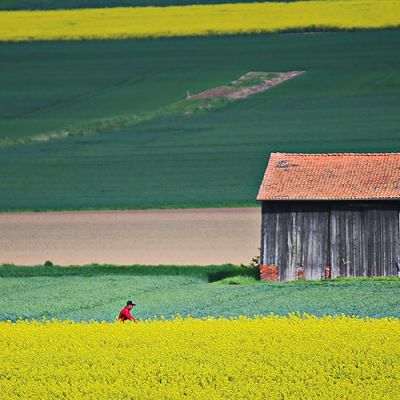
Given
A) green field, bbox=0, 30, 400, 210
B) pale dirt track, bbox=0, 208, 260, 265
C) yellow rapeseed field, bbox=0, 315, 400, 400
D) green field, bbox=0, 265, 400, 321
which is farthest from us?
green field, bbox=0, 30, 400, 210

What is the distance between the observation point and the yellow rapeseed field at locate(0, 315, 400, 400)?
2195 centimetres

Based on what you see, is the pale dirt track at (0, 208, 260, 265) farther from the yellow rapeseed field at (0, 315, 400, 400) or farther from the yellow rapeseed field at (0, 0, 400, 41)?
the yellow rapeseed field at (0, 315, 400, 400)

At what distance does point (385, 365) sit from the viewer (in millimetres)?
22656

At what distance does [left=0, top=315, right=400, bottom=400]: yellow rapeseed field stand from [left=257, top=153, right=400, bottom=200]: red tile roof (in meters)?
12.8

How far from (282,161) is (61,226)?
8.59 metres

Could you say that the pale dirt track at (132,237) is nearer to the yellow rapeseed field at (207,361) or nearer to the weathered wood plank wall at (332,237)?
the weathered wood plank wall at (332,237)

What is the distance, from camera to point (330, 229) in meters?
38.5

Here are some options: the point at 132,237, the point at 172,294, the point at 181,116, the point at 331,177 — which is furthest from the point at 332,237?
the point at 181,116

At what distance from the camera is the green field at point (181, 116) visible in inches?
1988

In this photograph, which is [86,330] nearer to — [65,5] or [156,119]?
[156,119]

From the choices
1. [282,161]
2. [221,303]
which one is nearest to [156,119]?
[282,161]

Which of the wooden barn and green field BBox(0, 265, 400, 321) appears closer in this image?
green field BBox(0, 265, 400, 321)

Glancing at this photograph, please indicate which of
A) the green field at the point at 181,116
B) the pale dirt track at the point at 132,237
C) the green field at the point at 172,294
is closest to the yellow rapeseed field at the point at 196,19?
the green field at the point at 181,116

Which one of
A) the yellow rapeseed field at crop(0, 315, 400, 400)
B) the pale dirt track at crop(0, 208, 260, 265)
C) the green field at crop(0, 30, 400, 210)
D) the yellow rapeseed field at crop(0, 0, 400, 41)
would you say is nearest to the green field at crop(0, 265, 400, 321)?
the pale dirt track at crop(0, 208, 260, 265)
